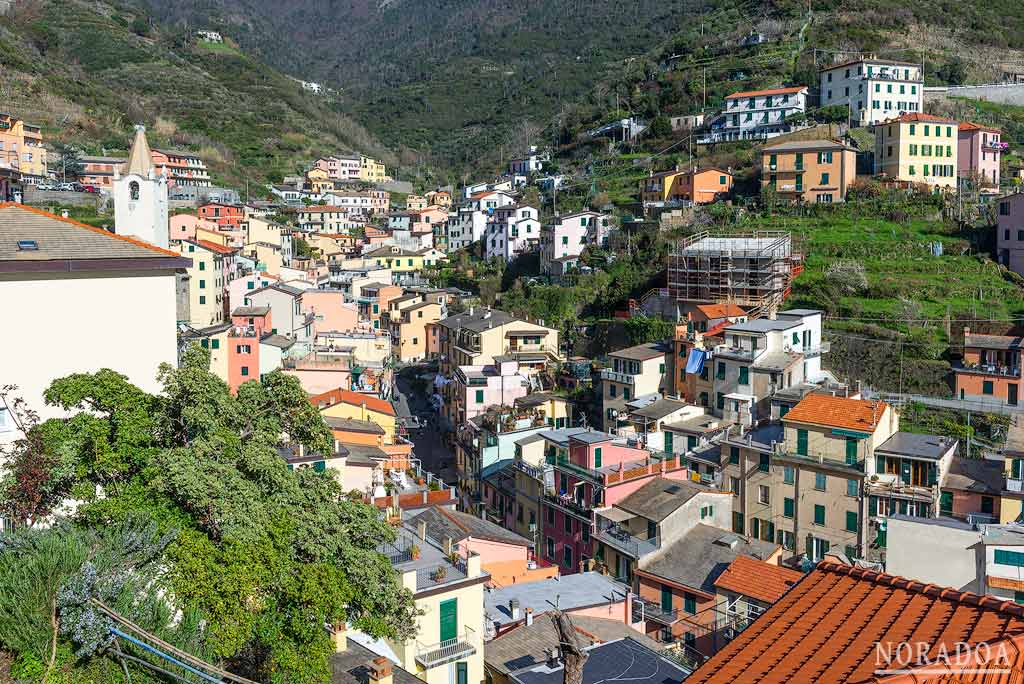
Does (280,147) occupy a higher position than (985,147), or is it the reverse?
(280,147)

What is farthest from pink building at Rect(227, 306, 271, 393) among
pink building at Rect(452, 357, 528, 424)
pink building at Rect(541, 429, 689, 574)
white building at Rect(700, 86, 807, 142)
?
white building at Rect(700, 86, 807, 142)

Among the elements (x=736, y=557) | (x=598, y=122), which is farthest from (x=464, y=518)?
(x=598, y=122)

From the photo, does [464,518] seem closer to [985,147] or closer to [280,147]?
[985,147]

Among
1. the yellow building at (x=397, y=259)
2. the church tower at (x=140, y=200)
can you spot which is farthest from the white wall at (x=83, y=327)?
the yellow building at (x=397, y=259)

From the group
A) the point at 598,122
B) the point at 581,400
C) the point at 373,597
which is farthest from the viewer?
the point at 598,122

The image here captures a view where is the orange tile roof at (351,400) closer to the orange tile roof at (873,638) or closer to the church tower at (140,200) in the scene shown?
the church tower at (140,200)

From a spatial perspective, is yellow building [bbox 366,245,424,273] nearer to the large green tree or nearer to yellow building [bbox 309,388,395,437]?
yellow building [bbox 309,388,395,437]
